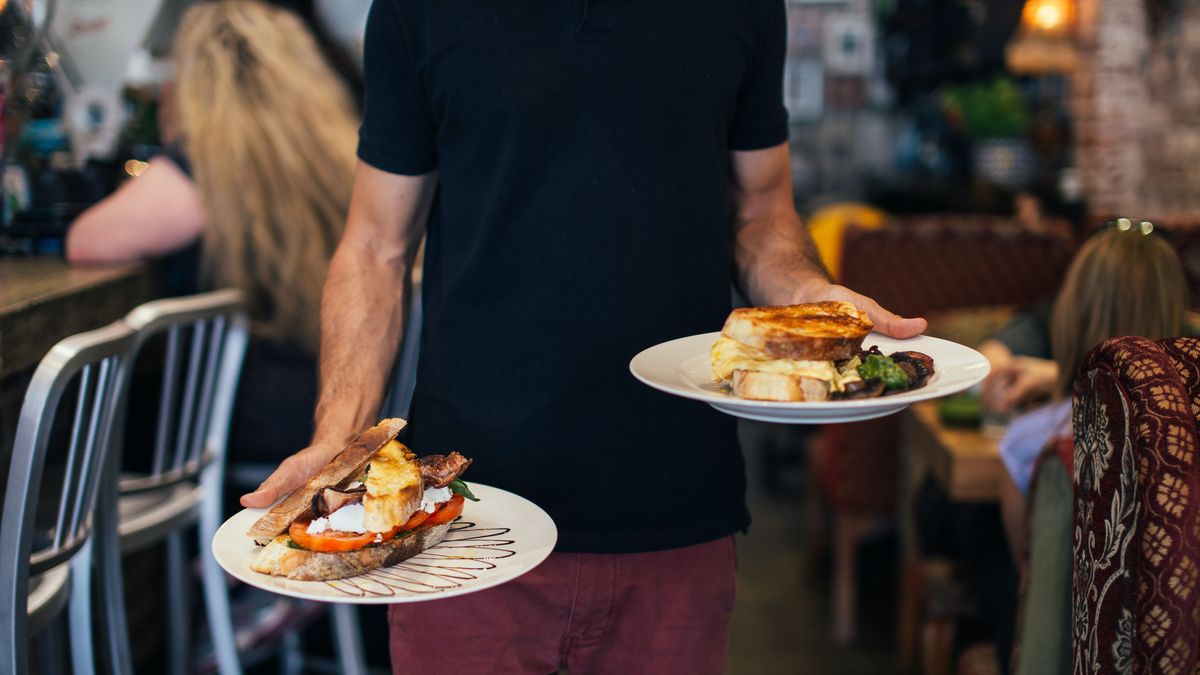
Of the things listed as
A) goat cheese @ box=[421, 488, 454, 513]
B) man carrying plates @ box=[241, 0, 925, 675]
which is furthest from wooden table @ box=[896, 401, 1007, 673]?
goat cheese @ box=[421, 488, 454, 513]

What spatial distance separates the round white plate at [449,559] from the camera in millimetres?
992

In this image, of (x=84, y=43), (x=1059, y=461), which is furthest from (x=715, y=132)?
(x=84, y=43)

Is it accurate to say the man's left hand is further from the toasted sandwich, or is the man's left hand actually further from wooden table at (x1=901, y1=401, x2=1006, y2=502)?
wooden table at (x1=901, y1=401, x2=1006, y2=502)

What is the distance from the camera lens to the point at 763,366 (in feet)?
3.67

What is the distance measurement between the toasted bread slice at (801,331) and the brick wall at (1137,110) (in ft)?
9.63

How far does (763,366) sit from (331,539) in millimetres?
433

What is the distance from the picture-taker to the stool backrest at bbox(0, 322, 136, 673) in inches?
62.2

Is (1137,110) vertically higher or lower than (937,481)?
higher

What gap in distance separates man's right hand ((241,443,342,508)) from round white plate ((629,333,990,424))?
36 cm

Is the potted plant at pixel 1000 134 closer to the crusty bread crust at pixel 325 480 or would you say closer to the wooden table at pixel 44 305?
the wooden table at pixel 44 305

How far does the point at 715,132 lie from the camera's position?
143cm

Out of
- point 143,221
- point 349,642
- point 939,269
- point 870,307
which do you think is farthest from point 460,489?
point 939,269

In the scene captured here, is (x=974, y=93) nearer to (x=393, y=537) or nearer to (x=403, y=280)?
(x=403, y=280)

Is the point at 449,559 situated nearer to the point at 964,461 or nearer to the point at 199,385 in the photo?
the point at 199,385
